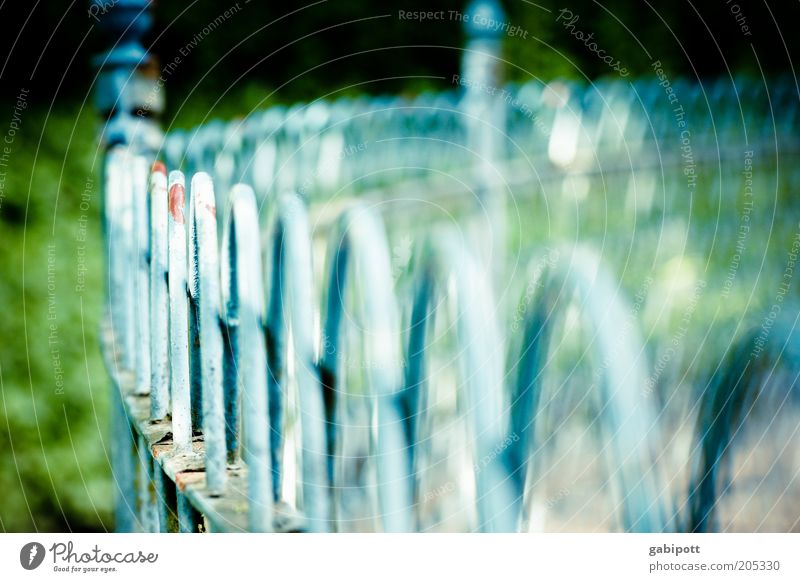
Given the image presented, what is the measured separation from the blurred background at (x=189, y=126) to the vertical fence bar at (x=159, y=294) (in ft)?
1.75

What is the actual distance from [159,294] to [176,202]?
0.11 meters

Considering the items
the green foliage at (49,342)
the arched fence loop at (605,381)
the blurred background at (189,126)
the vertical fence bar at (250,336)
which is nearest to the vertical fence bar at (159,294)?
the vertical fence bar at (250,336)

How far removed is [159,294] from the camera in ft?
2.20

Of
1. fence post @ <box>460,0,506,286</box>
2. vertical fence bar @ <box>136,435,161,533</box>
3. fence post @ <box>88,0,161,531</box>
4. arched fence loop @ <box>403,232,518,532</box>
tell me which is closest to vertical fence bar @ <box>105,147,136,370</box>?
fence post @ <box>88,0,161,531</box>

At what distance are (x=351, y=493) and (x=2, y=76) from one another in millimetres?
755

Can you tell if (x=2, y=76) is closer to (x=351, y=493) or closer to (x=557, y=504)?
(x=351, y=493)

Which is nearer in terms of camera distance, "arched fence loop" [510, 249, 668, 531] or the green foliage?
"arched fence loop" [510, 249, 668, 531]

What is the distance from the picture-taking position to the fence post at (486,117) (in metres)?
1.47

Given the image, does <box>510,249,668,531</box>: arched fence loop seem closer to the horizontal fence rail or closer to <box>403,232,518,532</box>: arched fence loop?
<box>403,232,518,532</box>: arched fence loop

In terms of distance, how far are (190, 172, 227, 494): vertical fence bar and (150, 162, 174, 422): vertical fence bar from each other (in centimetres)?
10

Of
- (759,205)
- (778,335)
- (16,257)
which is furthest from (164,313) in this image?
(759,205)

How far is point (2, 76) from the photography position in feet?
3.75

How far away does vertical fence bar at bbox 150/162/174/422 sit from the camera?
0.65m

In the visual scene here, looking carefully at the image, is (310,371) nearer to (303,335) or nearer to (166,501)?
(303,335)
